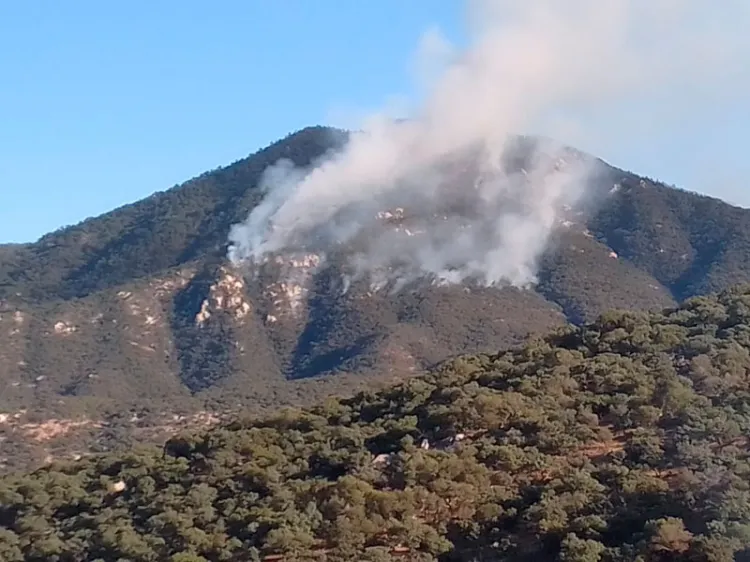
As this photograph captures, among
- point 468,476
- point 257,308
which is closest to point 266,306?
point 257,308

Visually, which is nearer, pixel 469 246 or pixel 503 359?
pixel 503 359

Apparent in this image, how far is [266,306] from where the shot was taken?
161 metres

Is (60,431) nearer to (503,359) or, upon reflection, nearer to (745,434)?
(503,359)

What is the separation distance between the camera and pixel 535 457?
32719 mm

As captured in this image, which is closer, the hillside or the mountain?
the hillside

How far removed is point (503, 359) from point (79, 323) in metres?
110

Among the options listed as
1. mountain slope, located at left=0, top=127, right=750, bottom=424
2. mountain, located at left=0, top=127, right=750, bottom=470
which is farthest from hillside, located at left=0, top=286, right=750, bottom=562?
mountain slope, located at left=0, top=127, right=750, bottom=424

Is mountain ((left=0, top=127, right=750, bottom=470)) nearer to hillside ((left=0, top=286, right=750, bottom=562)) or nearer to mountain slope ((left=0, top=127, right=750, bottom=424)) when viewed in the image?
mountain slope ((left=0, top=127, right=750, bottom=424))

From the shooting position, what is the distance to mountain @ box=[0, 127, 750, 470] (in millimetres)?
125938

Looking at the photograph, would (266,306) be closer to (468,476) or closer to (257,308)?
(257,308)

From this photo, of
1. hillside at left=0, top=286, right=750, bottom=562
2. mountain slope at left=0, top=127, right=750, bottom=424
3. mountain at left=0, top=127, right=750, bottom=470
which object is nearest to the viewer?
hillside at left=0, top=286, right=750, bottom=562

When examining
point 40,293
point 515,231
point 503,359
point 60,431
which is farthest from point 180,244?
point 503,359

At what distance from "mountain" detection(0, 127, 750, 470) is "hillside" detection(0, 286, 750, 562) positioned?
204 ft

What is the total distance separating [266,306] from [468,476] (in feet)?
429
